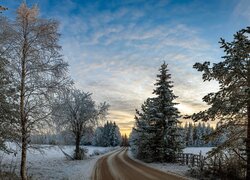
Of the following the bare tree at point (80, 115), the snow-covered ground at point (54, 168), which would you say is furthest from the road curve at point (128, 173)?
the bare tree at point (80, 115)

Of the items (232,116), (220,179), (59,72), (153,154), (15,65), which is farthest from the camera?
(153,154)

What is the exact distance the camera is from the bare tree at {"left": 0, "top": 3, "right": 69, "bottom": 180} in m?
14.0

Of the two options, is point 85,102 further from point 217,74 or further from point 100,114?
point 217,74

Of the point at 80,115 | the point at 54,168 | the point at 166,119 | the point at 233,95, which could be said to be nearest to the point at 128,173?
the point at 54,168

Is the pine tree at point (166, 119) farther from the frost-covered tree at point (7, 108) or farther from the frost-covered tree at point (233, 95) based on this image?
the frost-covered tree at point (7, 108)

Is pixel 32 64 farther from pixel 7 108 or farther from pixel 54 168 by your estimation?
pixel 54 168

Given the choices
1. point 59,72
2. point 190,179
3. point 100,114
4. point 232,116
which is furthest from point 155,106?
point 59,72

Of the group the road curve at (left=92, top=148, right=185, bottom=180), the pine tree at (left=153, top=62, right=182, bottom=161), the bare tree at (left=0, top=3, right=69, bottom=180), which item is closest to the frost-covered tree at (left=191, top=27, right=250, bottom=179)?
the road curve at (left=92, top=148, right=185, bottom=180)

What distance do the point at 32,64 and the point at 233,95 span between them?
10.5 metres

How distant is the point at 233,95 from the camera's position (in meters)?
15.4

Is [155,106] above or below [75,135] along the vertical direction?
above

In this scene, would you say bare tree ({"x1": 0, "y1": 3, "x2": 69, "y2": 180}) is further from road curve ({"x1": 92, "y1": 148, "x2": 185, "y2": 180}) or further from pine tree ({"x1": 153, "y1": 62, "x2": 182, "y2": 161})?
pine tree ({"x1": 153, "y1": 62, "x2": 182, "y2": 161})

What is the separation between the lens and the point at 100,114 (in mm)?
43656

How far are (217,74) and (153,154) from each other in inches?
832
